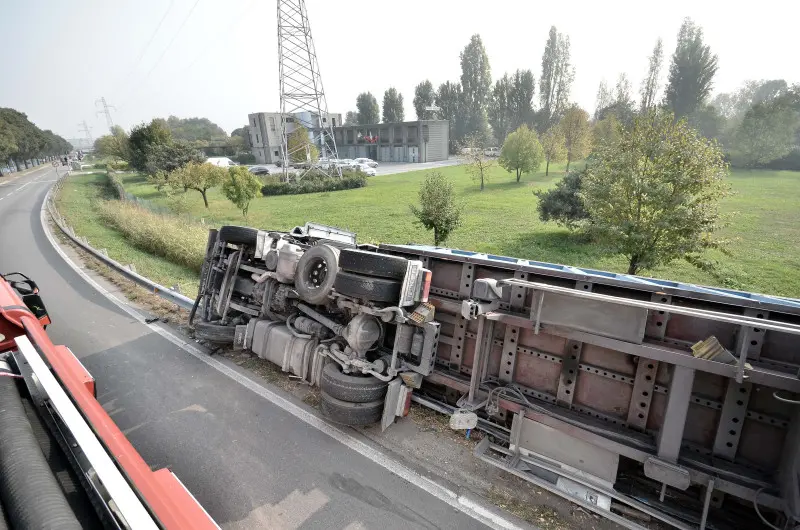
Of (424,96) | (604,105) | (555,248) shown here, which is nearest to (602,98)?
(604,105)

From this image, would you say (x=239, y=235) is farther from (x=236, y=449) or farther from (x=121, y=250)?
(x=121, y=250)

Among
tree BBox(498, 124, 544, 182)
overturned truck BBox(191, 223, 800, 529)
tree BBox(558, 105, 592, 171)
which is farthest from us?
tree BBox(558, 105, 592, 171)

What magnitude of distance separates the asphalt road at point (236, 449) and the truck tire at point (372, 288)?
60.4 inches

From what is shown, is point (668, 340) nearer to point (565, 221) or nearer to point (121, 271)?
point (121, 271)

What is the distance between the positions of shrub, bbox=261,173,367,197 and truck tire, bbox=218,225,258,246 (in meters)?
27.0

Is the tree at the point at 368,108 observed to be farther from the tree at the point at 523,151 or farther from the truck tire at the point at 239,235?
the truck tire at the point at 239,235

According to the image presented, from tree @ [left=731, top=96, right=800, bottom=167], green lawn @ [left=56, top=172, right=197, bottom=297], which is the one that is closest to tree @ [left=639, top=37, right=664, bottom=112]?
tree @ [left=731, top=96, right=800, bottom=167]

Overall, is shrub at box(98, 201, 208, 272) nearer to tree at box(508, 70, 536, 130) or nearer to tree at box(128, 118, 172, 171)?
tree at box(128, 118, 172, 171)

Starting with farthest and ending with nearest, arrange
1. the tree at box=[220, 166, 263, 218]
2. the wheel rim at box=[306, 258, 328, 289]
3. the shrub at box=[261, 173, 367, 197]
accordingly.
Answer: the shrub at box=[261, 173, 367, 197]
the tree at box=[220, 166, 263, 218]
the wheel rim at box=[306, 258, 328, 289]

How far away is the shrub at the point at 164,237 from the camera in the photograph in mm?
11016

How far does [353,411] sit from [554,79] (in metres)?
64.3

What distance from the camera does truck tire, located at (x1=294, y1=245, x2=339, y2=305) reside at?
4.34 metres

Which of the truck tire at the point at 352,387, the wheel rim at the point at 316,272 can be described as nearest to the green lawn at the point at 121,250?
the wheel rim at the point at 316,272

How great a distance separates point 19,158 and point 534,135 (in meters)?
72.7
